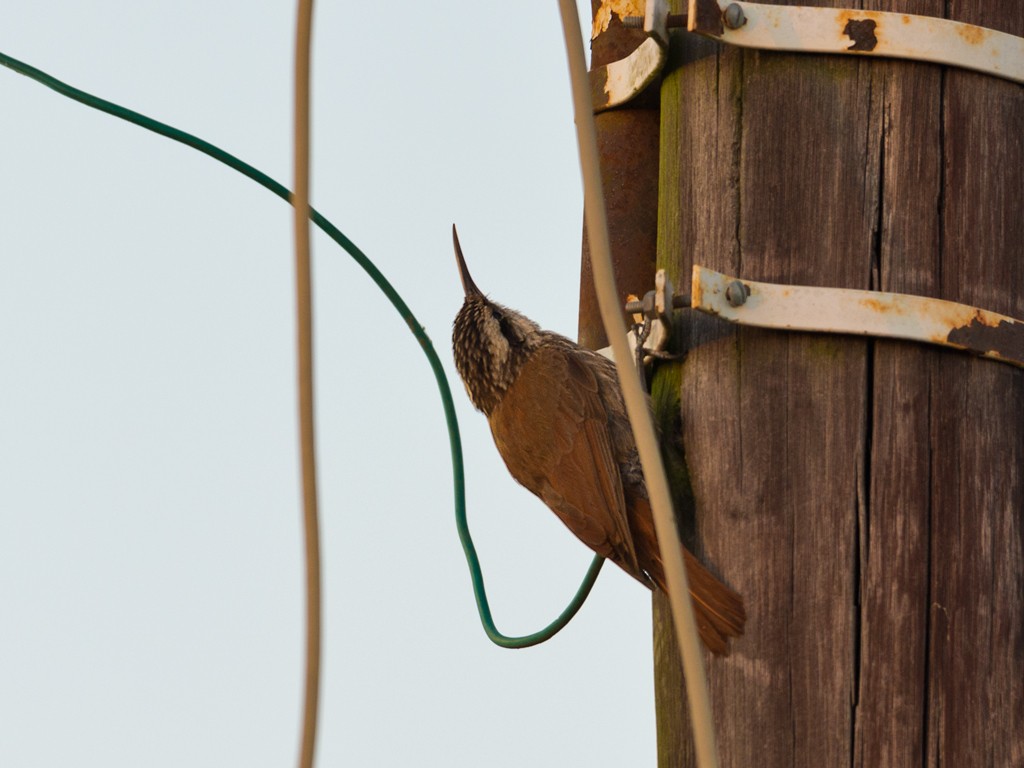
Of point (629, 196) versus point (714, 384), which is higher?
point (629, 196)

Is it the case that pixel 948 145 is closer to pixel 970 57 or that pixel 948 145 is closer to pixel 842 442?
pixel 970 57

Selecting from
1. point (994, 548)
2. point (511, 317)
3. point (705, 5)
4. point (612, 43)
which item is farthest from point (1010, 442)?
point (511, 317)

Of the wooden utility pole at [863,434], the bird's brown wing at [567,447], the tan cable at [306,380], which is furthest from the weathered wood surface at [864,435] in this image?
the tan cable at [306,380]

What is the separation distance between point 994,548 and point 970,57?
89 centimetres

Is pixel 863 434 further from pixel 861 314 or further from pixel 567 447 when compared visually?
pixel 567 447

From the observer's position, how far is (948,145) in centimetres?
264

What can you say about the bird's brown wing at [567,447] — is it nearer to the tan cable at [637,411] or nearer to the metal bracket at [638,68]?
the metal bracket at [638,68]

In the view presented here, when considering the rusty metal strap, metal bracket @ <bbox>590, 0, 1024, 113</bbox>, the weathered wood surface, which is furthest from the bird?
metal bracket @ <bbox>590, 0, 1024, 113</bbox>

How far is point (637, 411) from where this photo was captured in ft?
5.73

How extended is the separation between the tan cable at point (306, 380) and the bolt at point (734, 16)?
1.05 metres

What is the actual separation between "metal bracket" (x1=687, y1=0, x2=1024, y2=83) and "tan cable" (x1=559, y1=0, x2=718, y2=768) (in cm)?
94

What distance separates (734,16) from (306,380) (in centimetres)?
125

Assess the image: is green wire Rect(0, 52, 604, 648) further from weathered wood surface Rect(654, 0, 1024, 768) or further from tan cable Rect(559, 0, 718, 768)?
tan cable Rect(559, 0, 718, 768)

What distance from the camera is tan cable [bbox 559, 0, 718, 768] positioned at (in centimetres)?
168
